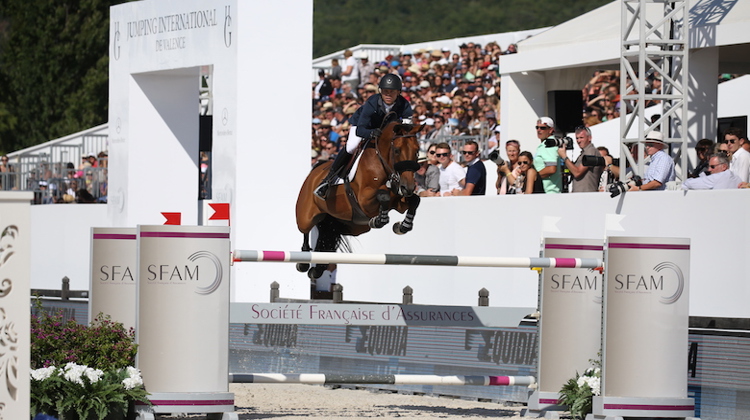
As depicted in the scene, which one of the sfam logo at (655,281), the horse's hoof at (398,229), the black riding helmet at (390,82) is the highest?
the black riding helmet at (390,82)

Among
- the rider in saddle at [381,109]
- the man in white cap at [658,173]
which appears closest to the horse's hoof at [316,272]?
the rider in saddle at [381,109]

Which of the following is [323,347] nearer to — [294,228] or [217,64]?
[294,228]

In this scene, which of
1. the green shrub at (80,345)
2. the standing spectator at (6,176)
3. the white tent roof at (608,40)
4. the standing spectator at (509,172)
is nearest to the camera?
the green shrub at (80,345)

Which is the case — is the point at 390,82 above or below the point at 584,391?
above

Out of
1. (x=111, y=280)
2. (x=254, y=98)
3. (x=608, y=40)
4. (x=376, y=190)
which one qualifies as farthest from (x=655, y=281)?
(x=608, y=40)

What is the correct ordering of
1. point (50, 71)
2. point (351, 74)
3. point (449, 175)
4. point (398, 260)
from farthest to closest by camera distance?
1. point (50, 71)
2. point (351, 74)
3. point (449, 175)
4. point (398, 260)

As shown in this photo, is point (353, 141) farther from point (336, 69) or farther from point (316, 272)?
point (336, 69)

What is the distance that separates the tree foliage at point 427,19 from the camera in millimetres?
51219

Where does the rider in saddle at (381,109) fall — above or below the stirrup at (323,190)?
above

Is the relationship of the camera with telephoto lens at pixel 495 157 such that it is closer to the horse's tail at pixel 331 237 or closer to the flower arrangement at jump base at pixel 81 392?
the horse's tail at pixel 331 237

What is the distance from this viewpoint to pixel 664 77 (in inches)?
494

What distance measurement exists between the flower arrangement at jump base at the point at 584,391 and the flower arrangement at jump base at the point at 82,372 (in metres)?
2.94

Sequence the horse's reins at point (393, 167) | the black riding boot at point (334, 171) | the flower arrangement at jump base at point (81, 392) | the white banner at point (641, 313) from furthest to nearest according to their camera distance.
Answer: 1. the black riding boot at point (334, 171)
2. the horse's reins at point (393, 167)
3. the white banner at point (641, 313)
4. the flower arrangement at jump base at point (81, 392)

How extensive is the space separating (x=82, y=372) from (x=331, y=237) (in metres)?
4.13
